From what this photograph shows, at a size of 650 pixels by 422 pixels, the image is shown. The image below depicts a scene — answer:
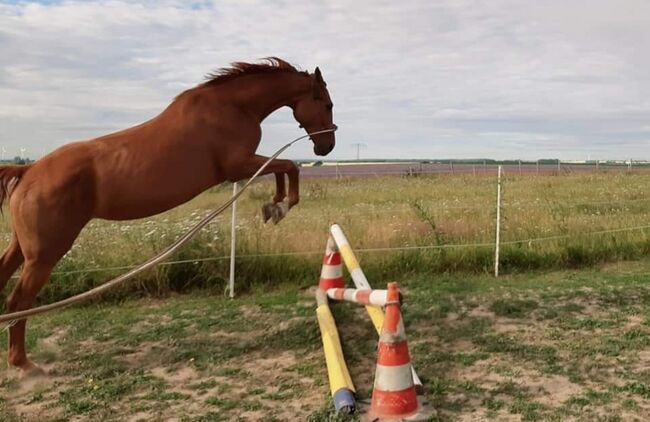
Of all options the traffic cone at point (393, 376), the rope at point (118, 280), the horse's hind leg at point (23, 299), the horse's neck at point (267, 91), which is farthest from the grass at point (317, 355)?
the horse's neck at point (267, 91)

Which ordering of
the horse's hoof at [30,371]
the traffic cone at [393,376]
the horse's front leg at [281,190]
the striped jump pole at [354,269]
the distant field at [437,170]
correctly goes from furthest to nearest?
1. the distant field at [437,170]
2. the striped jump pole at [354,269]
3. the horse's hoof at [30,371]
4. the horse's front leg at [281,190]
5. the traffic cone at [393,376]

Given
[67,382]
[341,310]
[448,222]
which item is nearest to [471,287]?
[341,310]

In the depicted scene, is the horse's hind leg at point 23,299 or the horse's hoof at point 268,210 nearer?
the horse's hoof at point 268,210

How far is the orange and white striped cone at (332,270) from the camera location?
5668mm

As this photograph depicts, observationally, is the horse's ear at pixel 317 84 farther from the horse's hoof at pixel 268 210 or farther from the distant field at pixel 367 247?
the distant field at pixel 367 247

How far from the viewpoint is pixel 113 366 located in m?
4.41

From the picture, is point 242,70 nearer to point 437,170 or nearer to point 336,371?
point 336,371

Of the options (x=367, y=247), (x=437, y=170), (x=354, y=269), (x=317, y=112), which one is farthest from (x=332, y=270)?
(x=437, y=170)

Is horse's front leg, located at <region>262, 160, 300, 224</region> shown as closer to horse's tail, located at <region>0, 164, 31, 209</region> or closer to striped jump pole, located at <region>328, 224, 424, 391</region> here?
striped jump pole, located at <region>328, 224, 424, 391</region>

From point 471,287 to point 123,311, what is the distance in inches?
149

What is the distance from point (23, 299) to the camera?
4055 millimetres

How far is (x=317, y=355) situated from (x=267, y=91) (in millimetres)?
2106

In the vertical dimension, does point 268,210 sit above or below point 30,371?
above

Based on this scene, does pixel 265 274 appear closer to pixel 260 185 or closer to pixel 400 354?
pixel 400 354
